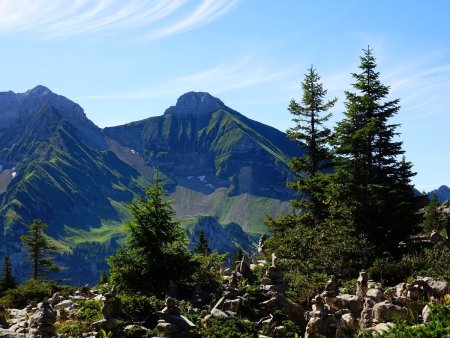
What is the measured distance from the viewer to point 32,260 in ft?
177

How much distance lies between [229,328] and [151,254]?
8.16 m

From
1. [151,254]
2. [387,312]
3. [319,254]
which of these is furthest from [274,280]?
[387,312]

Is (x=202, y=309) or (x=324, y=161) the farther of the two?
(x=324, y=161)

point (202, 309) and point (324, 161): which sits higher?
point (324, 161)

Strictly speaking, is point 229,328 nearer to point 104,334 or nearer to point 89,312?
point 104,334

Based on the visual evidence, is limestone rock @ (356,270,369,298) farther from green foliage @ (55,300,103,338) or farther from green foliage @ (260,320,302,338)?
green foliage @ (55,300,103,338)

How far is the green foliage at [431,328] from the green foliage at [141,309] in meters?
8.45

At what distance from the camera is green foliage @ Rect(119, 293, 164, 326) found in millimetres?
18719

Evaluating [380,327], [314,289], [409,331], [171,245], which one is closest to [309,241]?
[314,289]

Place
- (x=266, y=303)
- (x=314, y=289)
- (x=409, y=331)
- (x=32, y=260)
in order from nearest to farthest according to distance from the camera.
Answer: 1. (x=409, y=331)
2. (x=266, y=303)
3. (x=314, y=289)
4. (x=32, y=260)

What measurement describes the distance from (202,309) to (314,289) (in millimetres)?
6149

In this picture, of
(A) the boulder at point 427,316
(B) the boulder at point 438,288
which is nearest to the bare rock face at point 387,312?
(A) the boulder at point 427,316

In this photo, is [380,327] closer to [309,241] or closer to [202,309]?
[202,309]

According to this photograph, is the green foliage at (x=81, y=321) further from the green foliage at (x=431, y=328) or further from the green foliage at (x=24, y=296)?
the green foliage at (x=24, y=296)
